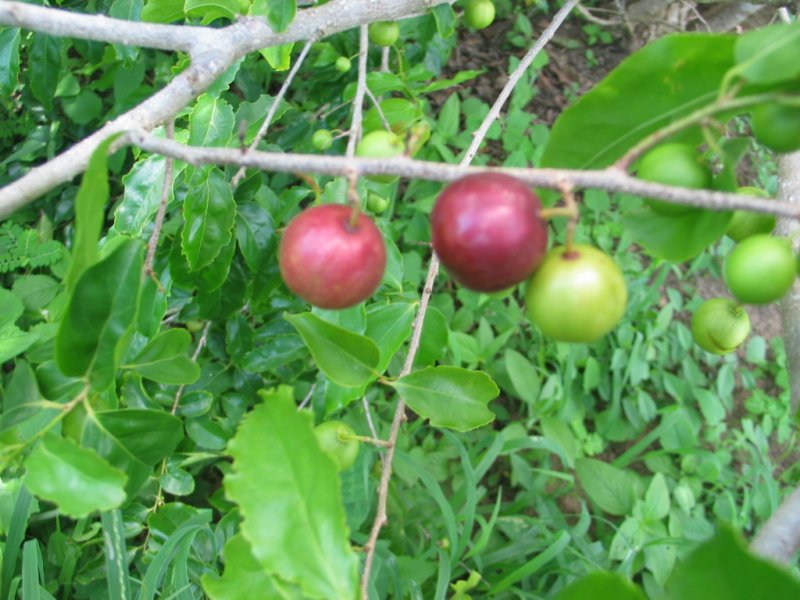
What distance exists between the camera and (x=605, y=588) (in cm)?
94

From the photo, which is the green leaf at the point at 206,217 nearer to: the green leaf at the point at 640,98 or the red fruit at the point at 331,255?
the red fruit at the point at 331,255

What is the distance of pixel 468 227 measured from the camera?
912mm

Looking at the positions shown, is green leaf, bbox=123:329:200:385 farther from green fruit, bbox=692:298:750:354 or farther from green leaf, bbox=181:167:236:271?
green fruit, bbox=692:298:750:354

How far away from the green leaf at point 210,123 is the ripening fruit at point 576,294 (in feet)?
4.36

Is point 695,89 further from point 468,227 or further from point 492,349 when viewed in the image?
point 492,349

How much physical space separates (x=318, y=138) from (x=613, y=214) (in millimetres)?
2467

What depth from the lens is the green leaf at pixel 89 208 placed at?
37.4 inches

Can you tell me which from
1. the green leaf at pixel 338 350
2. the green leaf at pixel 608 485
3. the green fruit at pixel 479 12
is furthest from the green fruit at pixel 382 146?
the green leaf at pixel 608 485

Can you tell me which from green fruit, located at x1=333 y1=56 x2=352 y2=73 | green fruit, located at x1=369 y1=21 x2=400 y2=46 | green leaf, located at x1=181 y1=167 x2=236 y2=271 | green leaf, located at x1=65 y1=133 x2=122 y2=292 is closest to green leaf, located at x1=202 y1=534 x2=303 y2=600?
green leaf, located at x1=65 y1=133 x2=122 y2=292

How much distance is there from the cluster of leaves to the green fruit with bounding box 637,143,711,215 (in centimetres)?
5

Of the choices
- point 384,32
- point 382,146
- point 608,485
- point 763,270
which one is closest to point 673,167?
point 763,270

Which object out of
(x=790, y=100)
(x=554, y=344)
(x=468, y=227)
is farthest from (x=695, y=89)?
(x=554, y=344)

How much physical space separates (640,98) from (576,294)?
37 cm

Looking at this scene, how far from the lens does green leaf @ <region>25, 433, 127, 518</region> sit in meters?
1.02
